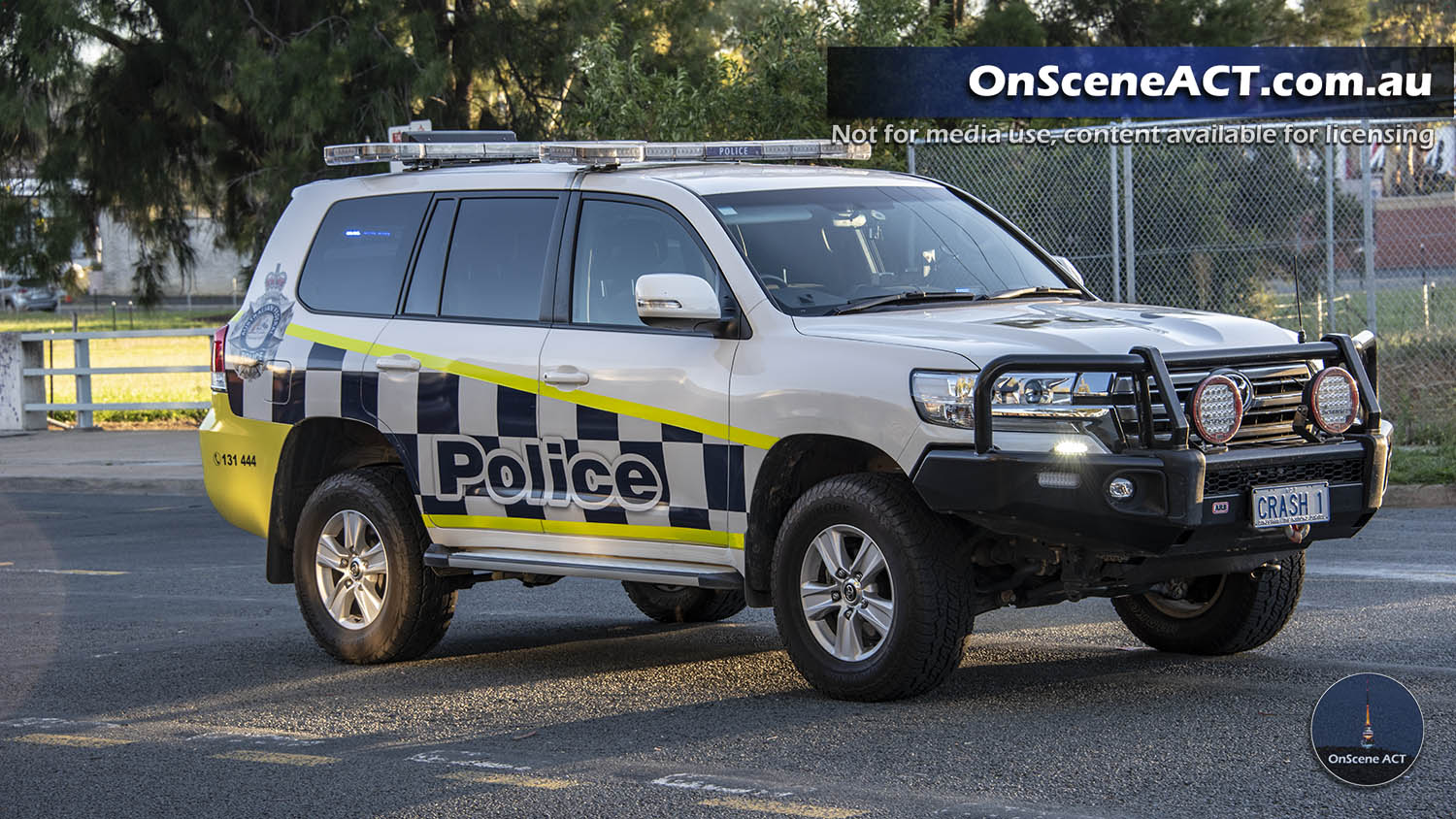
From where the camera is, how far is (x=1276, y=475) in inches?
261

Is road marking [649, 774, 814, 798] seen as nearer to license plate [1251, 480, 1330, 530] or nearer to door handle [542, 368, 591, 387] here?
license plate [1251, 480, 1330, 530]

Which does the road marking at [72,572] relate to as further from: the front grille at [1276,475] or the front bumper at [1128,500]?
the front grille at [1276,475]

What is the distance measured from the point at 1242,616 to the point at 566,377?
2.77 meters

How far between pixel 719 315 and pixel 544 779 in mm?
1995

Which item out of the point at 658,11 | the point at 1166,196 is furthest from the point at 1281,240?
the point at 658,11

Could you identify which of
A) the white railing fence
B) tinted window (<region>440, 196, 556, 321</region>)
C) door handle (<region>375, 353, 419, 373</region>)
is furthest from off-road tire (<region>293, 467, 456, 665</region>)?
the white railing fence

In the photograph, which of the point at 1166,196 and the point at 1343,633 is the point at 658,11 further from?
the point at 1343,633

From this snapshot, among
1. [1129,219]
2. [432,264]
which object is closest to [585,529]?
[432,264]

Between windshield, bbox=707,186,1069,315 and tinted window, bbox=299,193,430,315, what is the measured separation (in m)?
1.64

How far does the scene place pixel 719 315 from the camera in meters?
7.24

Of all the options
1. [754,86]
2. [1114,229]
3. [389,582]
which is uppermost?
[754,86]

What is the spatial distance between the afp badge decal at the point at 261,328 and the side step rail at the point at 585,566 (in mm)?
1315

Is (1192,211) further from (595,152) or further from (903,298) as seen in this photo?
(903,298)

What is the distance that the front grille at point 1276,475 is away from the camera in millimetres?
6453
